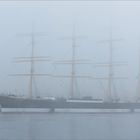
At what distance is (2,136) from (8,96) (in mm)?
7411

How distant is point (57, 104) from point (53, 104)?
0.17 metres

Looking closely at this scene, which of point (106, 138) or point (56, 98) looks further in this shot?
point (56, 98)

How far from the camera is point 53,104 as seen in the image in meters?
15.8

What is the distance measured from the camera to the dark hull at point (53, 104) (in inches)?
624

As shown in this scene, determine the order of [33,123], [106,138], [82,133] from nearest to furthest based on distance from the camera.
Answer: [106,138] < [82,133] < [33,123]

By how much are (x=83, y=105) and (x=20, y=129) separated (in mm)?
7122

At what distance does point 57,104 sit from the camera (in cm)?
1586

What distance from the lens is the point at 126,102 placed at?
642 inches

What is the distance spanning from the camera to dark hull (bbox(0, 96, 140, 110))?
15852mm

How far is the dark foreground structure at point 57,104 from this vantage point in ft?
52.0

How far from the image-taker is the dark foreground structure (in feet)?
52.0

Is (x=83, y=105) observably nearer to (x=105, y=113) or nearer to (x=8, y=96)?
(x=105, y=113)

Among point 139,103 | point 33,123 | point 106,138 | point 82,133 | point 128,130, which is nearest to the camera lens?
point 106,138

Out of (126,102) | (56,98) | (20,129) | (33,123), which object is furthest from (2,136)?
(126,102)
